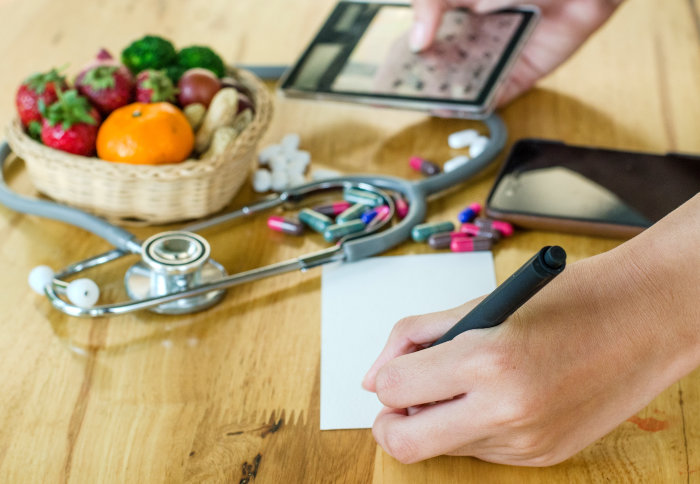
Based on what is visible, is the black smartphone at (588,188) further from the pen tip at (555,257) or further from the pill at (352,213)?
the pen tip at (555,257)

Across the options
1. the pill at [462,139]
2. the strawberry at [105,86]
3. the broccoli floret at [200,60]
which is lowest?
the pill at [462,139]

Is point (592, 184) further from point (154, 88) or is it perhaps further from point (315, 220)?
point (154, 88)

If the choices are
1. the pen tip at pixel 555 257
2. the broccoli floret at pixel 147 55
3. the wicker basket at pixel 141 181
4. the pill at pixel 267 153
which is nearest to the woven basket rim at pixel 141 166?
the wicker basket at pixel 141 181

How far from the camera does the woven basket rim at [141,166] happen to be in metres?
1.06

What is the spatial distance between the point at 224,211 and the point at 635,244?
24.9 inches

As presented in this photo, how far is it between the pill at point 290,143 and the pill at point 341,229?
241 mm

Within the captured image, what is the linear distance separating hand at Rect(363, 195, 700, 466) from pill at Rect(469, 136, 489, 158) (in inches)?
20.8

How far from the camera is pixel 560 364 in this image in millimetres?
712

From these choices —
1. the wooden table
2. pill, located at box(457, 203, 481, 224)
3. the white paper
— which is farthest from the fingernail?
the white paper

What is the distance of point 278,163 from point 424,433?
637mm

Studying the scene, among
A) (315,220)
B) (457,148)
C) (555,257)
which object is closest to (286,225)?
(315,220)

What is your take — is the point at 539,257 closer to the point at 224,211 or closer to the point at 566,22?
the point at 224,211

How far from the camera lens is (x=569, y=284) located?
30.3 inches

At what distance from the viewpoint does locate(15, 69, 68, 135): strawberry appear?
115cm
